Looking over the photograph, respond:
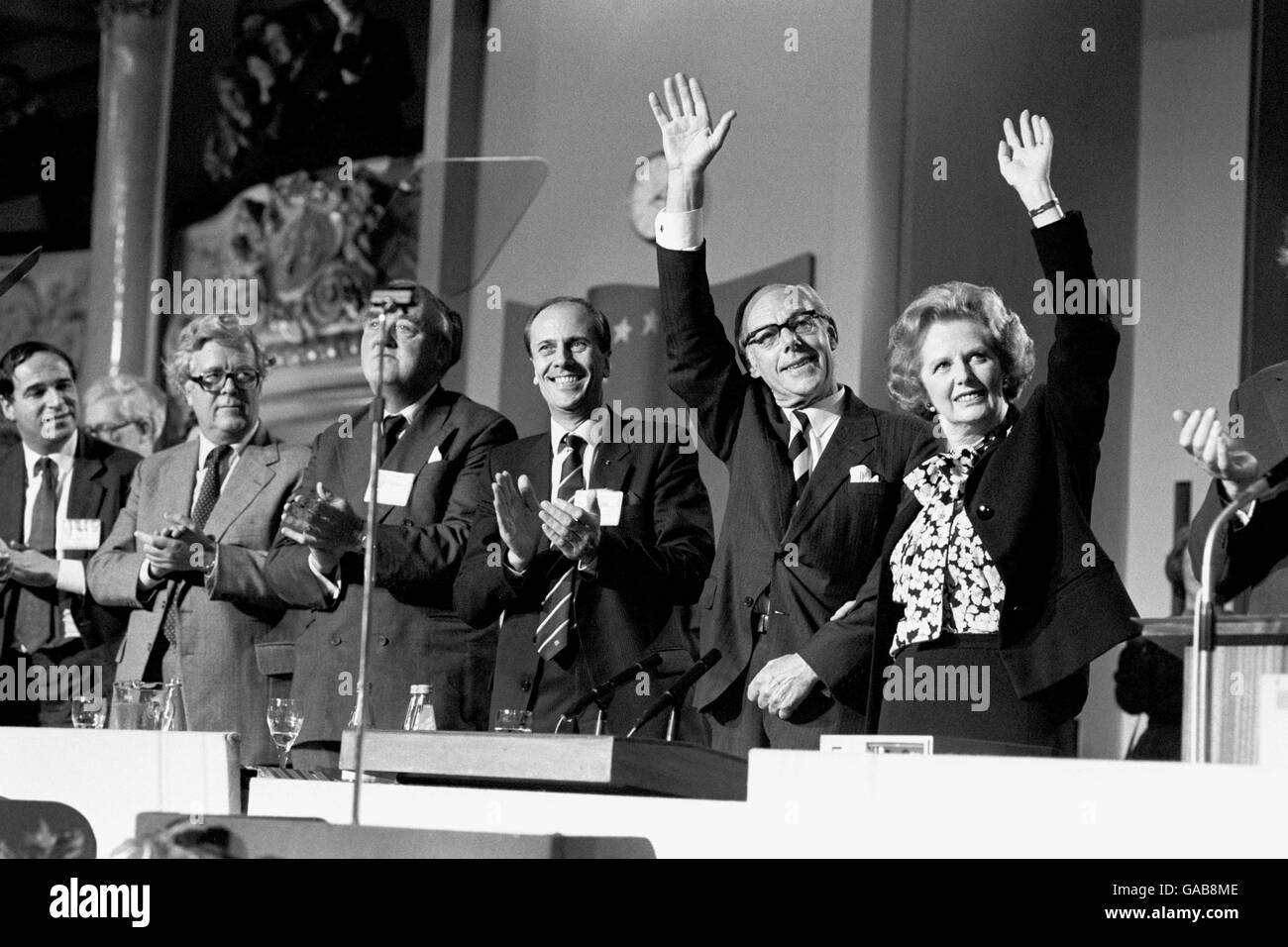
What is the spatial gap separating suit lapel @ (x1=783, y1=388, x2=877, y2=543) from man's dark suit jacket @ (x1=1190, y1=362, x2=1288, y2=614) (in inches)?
28.5

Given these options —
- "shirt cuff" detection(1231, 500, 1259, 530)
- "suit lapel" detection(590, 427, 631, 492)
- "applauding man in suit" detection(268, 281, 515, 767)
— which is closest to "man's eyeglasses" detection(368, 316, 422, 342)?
"applauding man in suit" detection(268, 281, 515, 767)

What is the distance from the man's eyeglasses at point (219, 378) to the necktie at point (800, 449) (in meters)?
1.43

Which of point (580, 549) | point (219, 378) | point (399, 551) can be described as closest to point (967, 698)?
point (580, 549)

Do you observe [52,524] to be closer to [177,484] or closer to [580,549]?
[177,484]

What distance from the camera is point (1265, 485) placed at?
2.28m

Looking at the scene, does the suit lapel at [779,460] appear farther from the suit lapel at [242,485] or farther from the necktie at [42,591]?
the necktie at [42,591]

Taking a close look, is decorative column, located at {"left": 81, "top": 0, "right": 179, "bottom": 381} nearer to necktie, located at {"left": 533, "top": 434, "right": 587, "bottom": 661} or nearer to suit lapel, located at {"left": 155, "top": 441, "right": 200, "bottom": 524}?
suit lapel, located at {"left": 155, "top": 441, "right": 200, "bottom": 524}

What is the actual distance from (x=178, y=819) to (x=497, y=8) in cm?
525

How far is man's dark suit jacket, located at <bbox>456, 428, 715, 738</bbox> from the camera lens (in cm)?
362

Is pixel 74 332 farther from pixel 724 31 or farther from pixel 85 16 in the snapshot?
pixel 724 31

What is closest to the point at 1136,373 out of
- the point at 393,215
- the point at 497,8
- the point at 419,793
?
→ the point at 497,8

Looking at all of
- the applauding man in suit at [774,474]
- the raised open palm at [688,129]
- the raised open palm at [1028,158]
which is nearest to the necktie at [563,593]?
the applauding man in suit at [774,474]

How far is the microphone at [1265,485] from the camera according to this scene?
7.36ft
